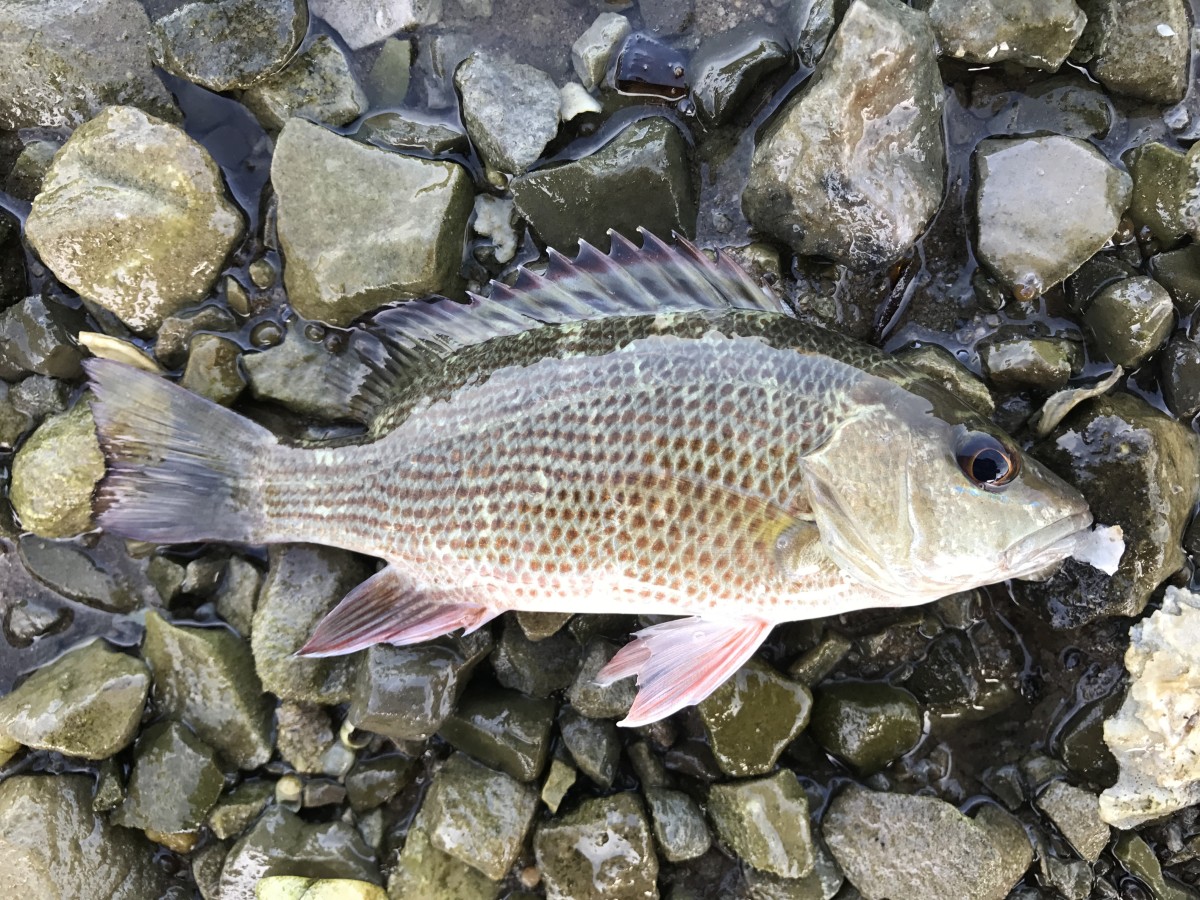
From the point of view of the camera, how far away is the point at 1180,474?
9.64 feet

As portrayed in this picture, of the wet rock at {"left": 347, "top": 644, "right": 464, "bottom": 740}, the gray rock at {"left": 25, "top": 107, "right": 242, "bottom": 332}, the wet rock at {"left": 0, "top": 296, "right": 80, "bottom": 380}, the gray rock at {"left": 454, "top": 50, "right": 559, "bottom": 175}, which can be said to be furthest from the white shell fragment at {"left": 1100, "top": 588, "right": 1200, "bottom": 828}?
the wet rock at {"left": 0, "top": 296, "right": 80, "bottom": 380}

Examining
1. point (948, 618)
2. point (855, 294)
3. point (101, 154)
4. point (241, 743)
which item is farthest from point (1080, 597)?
point (101, 154)

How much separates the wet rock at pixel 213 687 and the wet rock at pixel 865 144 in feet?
9.61

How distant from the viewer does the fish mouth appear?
2428 millimetres

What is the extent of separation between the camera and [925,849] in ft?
9.79

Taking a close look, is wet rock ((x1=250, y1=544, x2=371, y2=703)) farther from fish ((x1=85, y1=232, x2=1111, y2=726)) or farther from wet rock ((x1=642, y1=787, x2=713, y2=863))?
wet rock ((x1=642, y1=787, x2=713, y2=863))

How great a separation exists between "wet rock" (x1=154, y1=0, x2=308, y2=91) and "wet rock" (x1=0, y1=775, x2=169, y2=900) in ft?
9.91

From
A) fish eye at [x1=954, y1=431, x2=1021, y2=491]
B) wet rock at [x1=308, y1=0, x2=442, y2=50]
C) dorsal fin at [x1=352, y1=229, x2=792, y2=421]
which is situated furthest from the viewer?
wet rock at [x1=308, y1=0, x2=442, y2=50]

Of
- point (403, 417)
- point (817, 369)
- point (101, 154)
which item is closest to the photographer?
point (817, 369)

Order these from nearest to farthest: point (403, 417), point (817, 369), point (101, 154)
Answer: point (817, 369) → point (403, 417) → point (101, 154)

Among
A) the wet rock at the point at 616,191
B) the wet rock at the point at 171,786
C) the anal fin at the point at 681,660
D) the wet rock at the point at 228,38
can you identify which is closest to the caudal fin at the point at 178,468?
the wet rock at the point at 171,786

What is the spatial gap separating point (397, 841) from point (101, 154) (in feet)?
10.2

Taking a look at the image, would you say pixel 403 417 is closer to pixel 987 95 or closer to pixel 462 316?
pixel 462 316

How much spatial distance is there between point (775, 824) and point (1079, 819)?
3.89 ft
